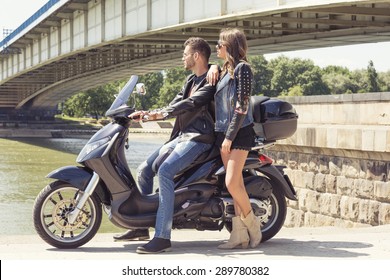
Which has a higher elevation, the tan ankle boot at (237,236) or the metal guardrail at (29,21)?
the metal guardrail at (29,21)

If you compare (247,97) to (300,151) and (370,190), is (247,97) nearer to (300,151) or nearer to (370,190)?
(370,190)

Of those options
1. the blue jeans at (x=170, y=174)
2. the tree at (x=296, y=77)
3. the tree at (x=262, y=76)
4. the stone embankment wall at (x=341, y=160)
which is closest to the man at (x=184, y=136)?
the blue jeans at (x=170, y=174)

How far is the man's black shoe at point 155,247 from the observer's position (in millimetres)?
5797

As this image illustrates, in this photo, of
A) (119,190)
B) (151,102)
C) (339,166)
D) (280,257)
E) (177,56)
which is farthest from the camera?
(151,102)

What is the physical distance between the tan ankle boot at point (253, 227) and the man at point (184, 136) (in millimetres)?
580

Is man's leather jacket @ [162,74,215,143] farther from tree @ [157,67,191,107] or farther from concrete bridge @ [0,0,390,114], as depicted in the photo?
tree @ [157,67,191,107]

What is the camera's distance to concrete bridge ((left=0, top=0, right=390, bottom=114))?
65.5 feet

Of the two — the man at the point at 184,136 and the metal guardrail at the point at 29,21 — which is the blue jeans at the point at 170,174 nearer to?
the man at the point at 184,136

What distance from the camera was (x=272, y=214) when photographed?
646 centimetres

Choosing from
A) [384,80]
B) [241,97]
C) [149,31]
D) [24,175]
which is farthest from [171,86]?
[241,97]

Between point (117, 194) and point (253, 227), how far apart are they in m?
1.03

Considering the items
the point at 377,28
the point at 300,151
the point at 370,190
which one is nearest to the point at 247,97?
the point at 370,190

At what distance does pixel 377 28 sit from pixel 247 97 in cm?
1774

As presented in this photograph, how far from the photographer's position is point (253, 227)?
6.13m
